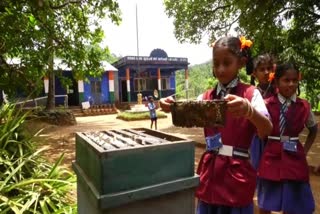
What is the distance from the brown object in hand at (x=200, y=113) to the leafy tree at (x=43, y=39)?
4.40m

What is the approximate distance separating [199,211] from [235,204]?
0.25 metres

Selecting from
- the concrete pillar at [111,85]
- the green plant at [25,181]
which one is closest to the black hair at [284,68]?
the green plant at [25,181]

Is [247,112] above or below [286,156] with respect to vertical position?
above

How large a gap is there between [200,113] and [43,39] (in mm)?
7510

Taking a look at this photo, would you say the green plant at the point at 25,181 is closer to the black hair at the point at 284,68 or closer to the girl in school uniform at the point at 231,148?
the girl in school uniform at the point at 231,148

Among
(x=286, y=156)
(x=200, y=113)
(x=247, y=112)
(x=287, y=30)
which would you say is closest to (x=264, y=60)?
(x=286, y=156)

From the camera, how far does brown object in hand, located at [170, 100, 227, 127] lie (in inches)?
53.8

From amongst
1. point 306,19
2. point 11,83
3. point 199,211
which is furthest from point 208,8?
point 199,211

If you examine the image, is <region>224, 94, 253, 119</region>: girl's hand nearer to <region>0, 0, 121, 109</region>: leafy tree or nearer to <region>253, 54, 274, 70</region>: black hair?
<region>253, 54, 274, 70</region>: black hair

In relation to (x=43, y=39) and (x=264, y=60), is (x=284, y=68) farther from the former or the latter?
(x=43, y=39)

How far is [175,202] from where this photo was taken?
48.0 inches

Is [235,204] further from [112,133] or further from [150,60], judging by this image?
[150,60]

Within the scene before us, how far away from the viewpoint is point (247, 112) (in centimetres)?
148

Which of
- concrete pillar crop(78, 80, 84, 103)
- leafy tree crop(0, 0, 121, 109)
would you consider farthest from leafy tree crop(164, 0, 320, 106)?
concrete pillar crop(78, 80, 84, 103)
